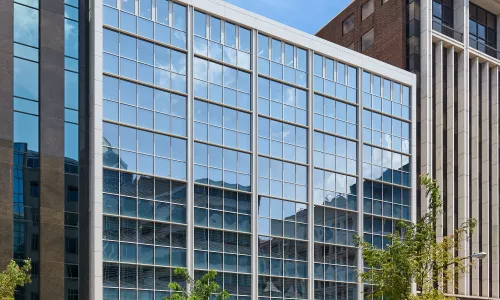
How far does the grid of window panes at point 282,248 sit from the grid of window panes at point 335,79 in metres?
7.27

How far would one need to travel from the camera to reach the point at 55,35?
109 feet

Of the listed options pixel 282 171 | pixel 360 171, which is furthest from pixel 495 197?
pixel 282 171

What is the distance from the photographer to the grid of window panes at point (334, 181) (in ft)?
137

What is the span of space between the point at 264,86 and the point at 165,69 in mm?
6430

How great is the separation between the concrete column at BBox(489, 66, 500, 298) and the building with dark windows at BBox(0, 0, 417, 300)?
8.16 m

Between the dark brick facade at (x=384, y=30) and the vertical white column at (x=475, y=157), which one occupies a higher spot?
the dark brick facade at (x=384, y=30)

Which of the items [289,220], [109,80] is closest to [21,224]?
[109,80]

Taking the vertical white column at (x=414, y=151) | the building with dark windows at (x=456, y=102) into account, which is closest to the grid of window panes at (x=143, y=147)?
the vertical white column at (x=414, y=151)

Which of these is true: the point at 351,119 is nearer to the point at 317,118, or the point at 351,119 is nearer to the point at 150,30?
the point at 317,118

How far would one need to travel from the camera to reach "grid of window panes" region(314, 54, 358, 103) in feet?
142

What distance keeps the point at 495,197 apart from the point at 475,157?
11.1ft

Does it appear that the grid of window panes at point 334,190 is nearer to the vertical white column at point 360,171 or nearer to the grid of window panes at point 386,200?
the vertical white column at point 360,171

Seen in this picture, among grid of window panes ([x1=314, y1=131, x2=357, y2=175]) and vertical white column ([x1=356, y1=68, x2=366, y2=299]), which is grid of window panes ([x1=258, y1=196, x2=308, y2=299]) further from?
vertical white column ([x1=356, y1=68, x2=366, y2=299])

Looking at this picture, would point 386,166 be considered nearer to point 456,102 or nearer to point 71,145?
point 456,102
